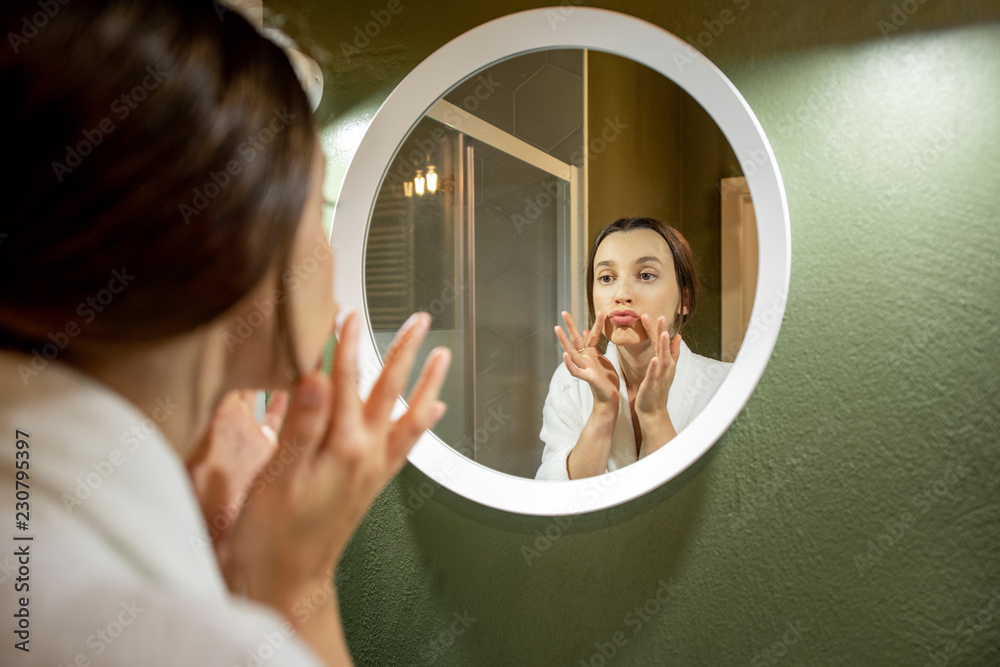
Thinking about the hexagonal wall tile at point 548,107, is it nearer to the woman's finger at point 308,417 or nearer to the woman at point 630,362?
the woman at point 630,362

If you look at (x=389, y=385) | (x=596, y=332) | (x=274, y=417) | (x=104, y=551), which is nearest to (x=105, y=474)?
(x=104, y=551)

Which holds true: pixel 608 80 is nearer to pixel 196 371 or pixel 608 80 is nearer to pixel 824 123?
pixel 824 123

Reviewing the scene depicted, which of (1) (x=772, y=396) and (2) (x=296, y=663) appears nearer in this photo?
(2) (x=296, y=663)

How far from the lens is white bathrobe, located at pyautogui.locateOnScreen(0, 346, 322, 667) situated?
25 cm

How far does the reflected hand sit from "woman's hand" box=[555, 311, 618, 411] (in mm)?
42

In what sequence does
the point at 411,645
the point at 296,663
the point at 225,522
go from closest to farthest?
the point at 296,663 → the point at 225,522 → the point at 411,645

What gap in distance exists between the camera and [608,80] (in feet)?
2.79

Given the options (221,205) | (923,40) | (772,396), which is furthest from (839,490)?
(221,205)

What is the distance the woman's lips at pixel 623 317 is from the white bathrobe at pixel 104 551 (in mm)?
615

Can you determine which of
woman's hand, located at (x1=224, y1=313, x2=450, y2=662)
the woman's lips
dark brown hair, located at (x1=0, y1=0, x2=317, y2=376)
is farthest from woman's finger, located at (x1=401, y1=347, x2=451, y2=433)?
the woman's lips

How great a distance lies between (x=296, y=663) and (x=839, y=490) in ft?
2.27

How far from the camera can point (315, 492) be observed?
1.07ft

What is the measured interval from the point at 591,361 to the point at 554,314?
79 millimetres

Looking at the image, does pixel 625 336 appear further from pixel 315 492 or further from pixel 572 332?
pixel 315 492
